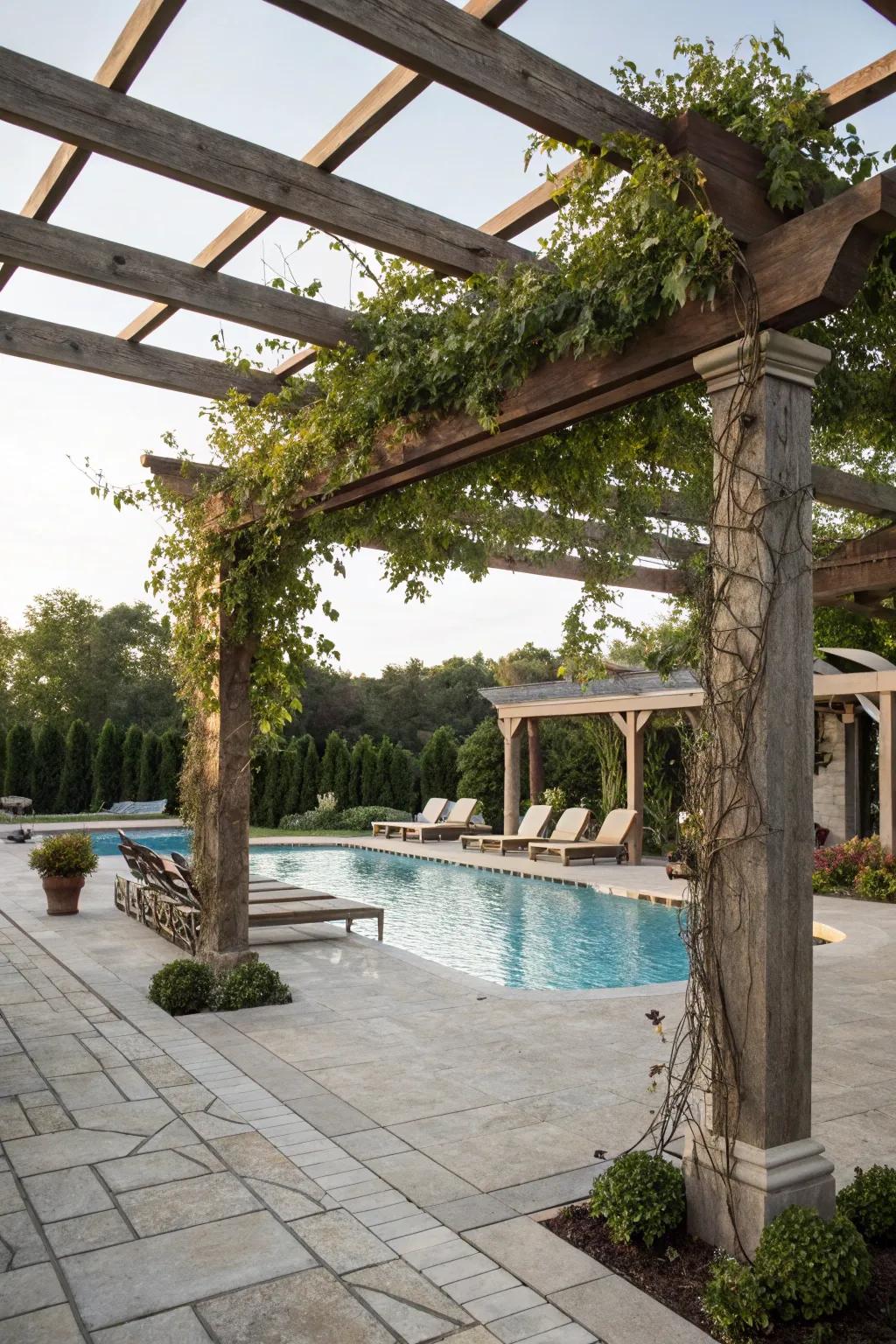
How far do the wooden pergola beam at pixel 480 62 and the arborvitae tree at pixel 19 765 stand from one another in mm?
21882

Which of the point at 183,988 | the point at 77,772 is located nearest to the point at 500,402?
the point at 183,988

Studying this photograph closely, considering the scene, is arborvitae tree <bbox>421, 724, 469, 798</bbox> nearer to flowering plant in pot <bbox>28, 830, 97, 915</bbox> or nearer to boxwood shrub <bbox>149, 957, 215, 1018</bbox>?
Answer: flowering plant in pot <bbox>28, 830, 97, 915</bbox>

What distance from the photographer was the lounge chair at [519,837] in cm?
1530

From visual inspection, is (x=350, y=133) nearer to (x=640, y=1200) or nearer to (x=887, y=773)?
(x=640, y=1200)

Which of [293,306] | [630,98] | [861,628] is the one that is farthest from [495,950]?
[861,628]

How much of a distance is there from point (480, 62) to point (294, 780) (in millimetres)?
19592

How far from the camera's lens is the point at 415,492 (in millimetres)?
5293

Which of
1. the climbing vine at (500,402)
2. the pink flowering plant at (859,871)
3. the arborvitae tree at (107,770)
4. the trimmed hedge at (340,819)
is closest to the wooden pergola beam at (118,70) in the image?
Answer: the climbing vine at (500,402)

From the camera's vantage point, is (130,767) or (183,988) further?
(130,767)

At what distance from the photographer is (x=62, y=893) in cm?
914

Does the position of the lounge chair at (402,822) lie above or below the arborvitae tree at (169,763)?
below

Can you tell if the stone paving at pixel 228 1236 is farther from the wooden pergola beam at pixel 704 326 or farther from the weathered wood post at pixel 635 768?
the weathered wood post at pixel 635 768

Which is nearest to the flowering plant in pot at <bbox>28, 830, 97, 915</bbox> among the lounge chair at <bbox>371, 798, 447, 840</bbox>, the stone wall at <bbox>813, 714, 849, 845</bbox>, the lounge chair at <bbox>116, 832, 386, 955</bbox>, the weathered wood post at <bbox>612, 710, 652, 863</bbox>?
the lounge chair at <bbox>116, 832, 386, 955</bbox>

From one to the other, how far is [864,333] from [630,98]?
1548 millimetres
